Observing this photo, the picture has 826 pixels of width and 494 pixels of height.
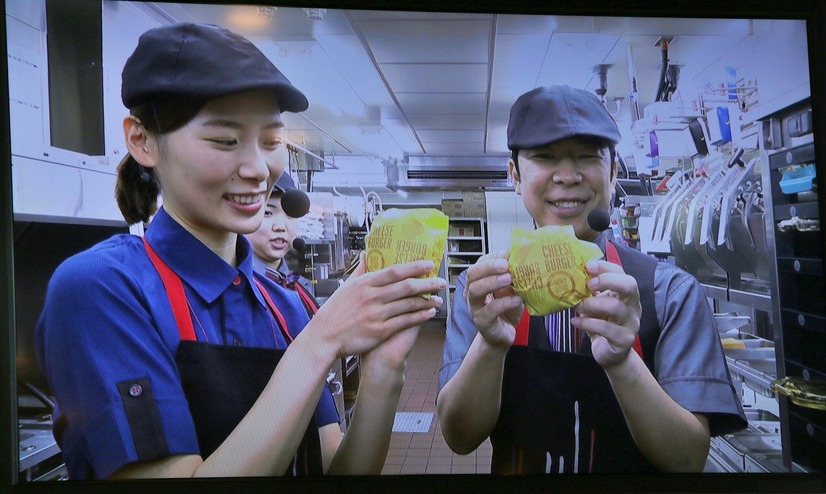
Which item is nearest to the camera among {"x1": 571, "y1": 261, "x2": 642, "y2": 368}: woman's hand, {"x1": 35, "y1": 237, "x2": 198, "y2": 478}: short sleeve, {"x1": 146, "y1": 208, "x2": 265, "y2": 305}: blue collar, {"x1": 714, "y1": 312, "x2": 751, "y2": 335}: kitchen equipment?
{"x1": 35, "y1": 237, "x2": 198, "y2": 478}: short sleeve

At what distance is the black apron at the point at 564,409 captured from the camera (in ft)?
5.65

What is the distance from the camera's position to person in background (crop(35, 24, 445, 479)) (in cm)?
148

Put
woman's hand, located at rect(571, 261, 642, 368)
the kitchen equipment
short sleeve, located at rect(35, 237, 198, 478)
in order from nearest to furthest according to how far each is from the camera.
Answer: short sleeve, located at rect(35, 237, 198, 478), woman's hand, located at rect(571, 261, 642, 368), the kitchen equipment

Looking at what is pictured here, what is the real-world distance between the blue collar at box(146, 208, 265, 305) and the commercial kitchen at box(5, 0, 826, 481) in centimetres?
26

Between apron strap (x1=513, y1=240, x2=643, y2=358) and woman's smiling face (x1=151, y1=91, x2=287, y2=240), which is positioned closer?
woman's smiling face (x1=151, y1=91, x2=287, y2=240)

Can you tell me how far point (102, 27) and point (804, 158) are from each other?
2.48m

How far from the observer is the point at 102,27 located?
1677 mm

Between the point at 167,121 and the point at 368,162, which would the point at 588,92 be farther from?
the point at 167,121

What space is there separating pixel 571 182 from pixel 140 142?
1.41m

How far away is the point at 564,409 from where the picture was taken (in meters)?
1.73

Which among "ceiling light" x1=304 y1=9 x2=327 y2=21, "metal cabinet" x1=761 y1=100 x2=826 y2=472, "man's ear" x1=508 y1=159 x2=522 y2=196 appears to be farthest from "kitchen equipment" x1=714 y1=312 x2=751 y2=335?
"ceiling light" x1=304 y1=9 x2=327 y2=21

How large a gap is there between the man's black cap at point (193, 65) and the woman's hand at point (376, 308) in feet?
2.21

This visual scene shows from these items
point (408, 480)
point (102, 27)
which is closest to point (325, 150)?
point (102, 27)

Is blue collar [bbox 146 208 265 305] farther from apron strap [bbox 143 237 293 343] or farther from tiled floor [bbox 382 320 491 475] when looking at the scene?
tiled floor [bbox 382 320 491 475]
